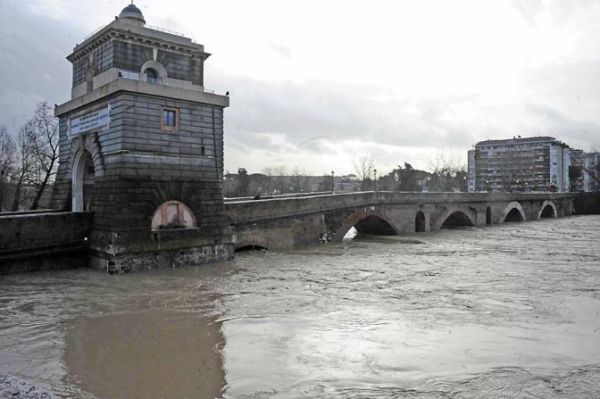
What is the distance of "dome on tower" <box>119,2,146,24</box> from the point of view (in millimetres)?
19094

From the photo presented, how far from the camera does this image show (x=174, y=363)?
22.9 ft

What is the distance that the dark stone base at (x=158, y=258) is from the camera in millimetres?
14461

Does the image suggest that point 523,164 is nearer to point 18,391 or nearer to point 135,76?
point 135,76

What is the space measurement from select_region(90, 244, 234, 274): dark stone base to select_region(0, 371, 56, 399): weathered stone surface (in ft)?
30.4

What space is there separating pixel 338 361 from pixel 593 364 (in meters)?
3.61

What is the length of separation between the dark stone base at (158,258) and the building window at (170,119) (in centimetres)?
419

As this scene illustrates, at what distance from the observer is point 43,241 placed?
14.6m

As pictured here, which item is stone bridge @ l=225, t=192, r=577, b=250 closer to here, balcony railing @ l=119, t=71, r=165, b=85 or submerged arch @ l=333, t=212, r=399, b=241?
submerged arch @ l=333, t=212, r=399, b=241

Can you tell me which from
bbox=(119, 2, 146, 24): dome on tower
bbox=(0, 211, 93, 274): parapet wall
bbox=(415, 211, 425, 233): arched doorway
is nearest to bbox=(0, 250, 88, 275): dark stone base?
bbox=(0, 211, 93, 274): parapet wall

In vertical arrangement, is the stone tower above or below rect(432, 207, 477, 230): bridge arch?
above

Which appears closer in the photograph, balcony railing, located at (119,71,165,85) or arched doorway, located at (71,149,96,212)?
balcony railing, located at (119,71,165,85)

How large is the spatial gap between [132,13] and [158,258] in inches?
405

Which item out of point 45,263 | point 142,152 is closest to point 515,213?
point 142,152

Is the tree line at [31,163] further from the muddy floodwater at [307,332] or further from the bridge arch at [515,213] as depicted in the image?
the bridge arch at [515,213]
